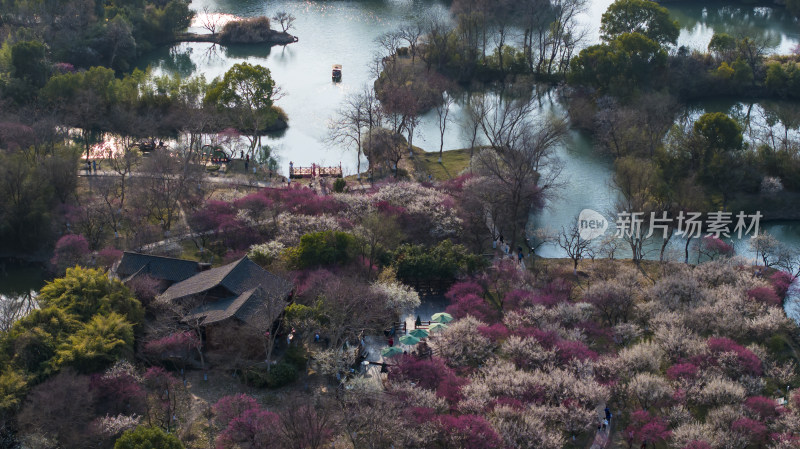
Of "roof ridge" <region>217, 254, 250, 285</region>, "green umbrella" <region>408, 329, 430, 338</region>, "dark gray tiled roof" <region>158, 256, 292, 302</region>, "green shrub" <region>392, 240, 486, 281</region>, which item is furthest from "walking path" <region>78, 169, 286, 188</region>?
"green umbrella" <region>408, 329, 430, 338</region>

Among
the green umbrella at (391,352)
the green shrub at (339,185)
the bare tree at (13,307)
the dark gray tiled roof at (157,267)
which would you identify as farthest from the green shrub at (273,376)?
the green shrub at (339,185)

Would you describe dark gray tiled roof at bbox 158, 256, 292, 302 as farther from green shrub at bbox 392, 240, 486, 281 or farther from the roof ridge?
green shrub at bbox 392, 240, 486, 281

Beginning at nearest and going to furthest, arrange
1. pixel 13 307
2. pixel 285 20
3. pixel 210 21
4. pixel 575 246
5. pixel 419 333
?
pixel 419 333 < pixel 13 307 < pixel 575 246 < pixel 285 20 < pixel 210 21

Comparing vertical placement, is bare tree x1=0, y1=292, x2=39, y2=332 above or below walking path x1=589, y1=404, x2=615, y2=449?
above

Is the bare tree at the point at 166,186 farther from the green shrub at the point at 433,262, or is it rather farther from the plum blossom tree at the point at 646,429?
the plum blossom tree at the point at 646,429

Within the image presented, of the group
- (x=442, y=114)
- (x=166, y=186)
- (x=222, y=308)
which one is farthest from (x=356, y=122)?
(x=222, y=308)
